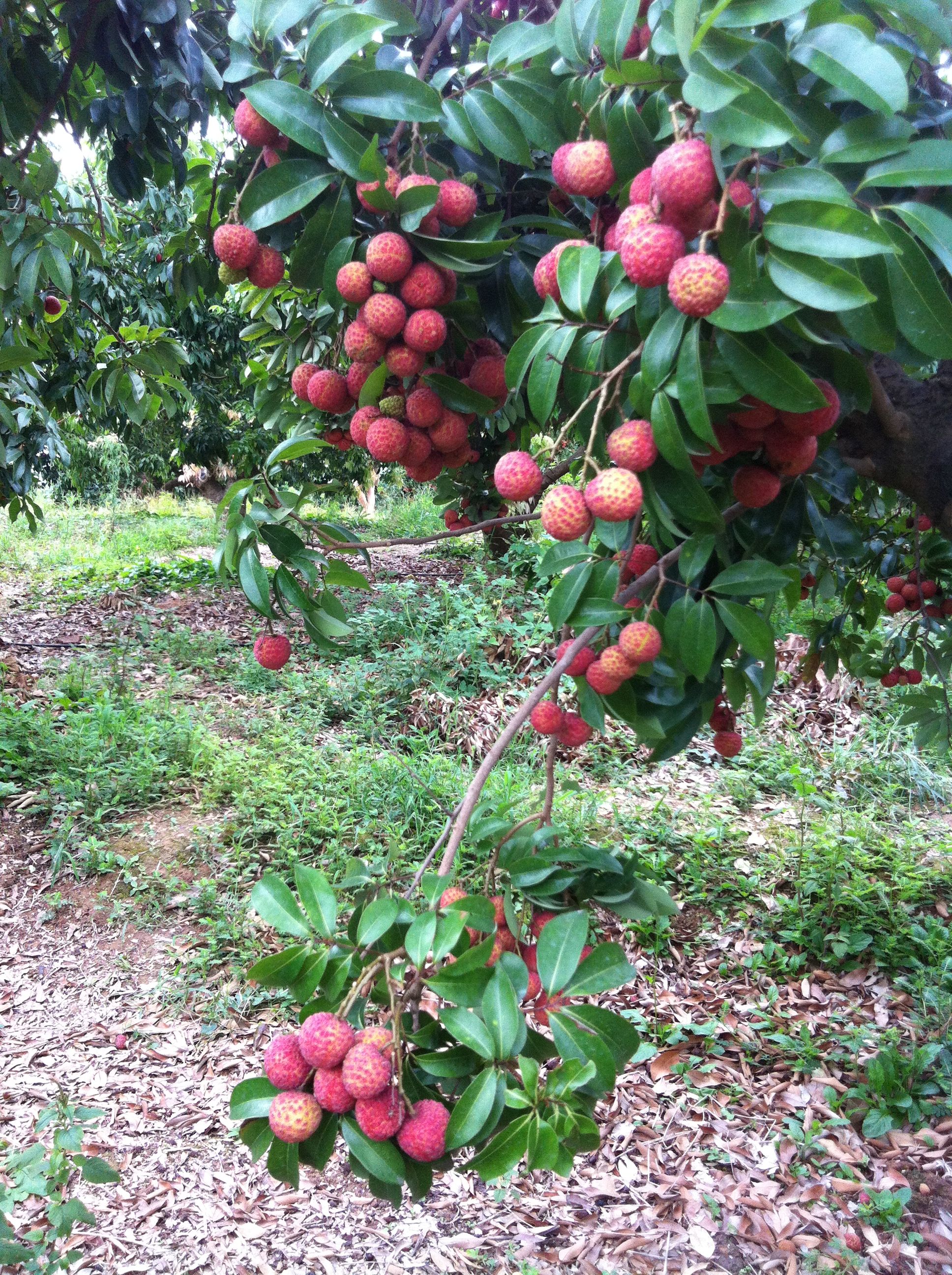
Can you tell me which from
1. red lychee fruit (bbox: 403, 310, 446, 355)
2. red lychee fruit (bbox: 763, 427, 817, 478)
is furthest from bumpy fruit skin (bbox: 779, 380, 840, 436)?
red lychee fruit (bbox: 403, 310, 446, 355)

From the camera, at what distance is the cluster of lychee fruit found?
0.74 metres

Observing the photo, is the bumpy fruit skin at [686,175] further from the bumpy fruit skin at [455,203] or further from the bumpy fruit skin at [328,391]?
the bumpy fruit skin at [328,391]

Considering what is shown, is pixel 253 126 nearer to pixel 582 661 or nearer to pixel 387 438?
pixel 387 438

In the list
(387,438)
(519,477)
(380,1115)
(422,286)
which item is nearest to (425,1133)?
(380,1115)

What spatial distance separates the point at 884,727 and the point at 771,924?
1745 millimetres

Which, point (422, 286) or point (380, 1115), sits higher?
point (422, 286)

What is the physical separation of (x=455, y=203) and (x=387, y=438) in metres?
0.27

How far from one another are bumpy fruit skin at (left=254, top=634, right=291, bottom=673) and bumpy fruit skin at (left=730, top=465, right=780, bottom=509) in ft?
2.22

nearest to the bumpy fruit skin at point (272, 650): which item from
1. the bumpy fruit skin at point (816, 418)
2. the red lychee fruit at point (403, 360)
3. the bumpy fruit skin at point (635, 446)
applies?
the red lychee fruit at point (403, 360)

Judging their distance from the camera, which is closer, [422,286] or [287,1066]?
[287,1066]

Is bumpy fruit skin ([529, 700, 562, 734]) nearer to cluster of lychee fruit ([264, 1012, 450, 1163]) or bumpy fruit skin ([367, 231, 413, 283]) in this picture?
cluster of lychee fruit ([264, 1012, 450, 1163])

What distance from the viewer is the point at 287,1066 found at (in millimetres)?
792

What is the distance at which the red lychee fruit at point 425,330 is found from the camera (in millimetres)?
938

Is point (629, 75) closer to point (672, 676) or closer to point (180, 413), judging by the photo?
point (672, 676)
